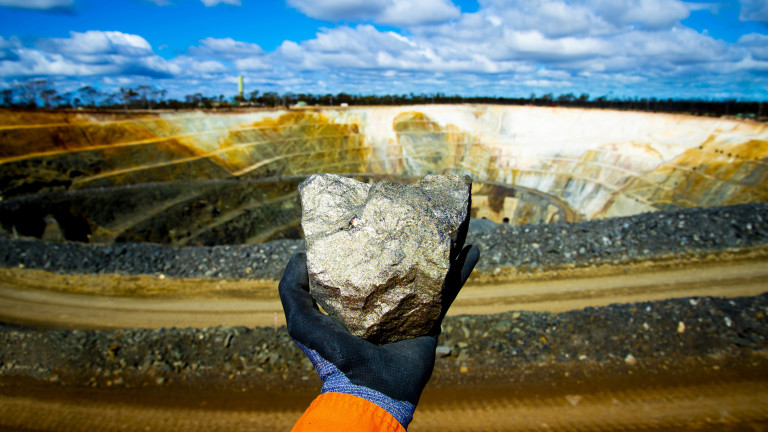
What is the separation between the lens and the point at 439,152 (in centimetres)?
5100

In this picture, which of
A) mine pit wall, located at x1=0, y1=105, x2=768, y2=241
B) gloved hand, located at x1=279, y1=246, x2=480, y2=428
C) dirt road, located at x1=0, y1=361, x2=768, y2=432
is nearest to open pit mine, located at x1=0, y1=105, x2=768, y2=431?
dirt road, located at x1=0, y1=361, x2=768, y2=432

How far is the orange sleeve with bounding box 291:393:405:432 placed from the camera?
309 centimetres

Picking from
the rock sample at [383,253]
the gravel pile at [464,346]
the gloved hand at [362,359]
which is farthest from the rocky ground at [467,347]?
the gloved hand at [362,359]

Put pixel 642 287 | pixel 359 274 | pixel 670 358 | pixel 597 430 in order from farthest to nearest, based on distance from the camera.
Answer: pixel 642 287 < pixel 670 358 < pixel 597 430 < pixel 359 274

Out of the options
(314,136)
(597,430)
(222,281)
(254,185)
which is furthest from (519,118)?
(597,430)

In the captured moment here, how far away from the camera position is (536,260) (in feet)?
50.6

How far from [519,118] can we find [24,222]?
4861 centimetres

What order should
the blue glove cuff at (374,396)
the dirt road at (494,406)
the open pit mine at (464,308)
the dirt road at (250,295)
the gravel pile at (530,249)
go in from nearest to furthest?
the blue glove cuff at (374,396), the dirt road at (494,406), the open pit mine at (464,308), the dirt road at (250,295), the gravel pile at (530,249)

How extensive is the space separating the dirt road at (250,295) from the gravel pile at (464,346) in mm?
2639

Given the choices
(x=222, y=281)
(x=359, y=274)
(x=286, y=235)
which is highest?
(x=359, y=274)

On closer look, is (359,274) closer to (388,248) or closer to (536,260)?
(388,248)

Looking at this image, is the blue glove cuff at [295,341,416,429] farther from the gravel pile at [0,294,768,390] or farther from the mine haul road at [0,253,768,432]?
the gravel pile at [0,294,768,390]

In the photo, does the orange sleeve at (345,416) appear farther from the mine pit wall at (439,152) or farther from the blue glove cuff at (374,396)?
the mine pit wall at (439,152)

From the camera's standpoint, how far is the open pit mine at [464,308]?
8492 mm
